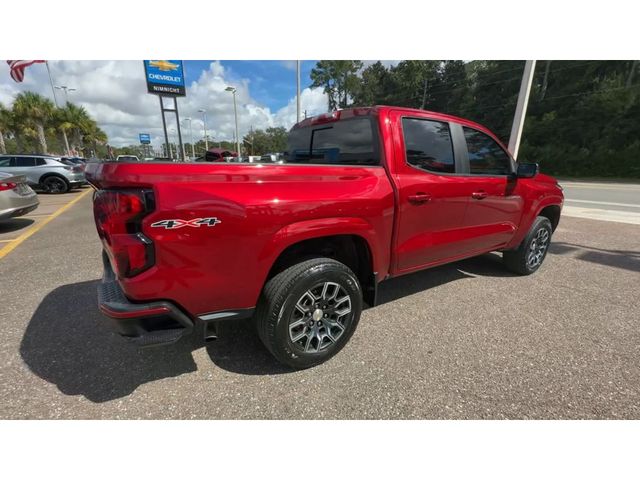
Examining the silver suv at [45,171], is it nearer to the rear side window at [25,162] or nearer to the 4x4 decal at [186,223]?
the rear side window at [25,162]

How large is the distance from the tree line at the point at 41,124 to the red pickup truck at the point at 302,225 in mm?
43752

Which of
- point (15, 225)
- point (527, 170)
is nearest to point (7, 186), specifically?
point (15, 225)

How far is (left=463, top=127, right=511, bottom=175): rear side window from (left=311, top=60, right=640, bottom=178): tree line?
30.8 metres

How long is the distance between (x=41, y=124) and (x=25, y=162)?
3146 centimetres

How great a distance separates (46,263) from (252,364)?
154 inches

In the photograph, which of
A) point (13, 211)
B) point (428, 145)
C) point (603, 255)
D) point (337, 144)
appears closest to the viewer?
point (428, 145)

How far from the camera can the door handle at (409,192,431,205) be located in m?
2.61

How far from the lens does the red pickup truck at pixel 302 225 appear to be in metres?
1.71

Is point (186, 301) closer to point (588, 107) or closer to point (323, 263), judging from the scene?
point (323, 263)

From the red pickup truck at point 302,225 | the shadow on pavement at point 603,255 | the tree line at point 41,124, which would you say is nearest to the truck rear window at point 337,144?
the red pickup truck at point 302,225

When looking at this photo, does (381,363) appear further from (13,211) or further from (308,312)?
(13,211)

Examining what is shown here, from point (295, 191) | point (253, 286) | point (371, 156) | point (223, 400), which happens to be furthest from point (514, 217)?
point (223, 400)

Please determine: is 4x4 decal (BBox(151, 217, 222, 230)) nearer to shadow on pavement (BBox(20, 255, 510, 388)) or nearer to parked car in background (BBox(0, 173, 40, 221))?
shadow on pavement (BBox(20, 255, 510, 388))

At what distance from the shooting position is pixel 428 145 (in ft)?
9.34
